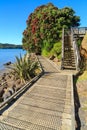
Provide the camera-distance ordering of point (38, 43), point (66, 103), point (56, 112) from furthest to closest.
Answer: point (38, 43), point (66, 103), point (56, 112)

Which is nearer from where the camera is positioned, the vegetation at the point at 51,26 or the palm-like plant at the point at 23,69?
the palm-like plant at the point at 23,69

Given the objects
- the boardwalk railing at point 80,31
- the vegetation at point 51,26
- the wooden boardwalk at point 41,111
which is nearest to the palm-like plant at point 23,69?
the wooden boardwalk at point 41,111

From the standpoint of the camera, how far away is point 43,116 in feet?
18.1

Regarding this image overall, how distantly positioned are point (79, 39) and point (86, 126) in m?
17.9

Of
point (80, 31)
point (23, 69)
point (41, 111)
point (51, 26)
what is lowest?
point (41, 111)

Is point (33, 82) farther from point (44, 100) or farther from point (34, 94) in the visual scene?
point (44, 100)

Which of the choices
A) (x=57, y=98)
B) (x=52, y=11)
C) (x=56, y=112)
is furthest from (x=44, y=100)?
(x=52, y=11)

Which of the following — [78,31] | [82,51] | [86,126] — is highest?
[78,31]

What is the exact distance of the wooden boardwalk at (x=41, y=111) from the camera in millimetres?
4965

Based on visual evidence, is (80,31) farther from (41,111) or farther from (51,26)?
(41,111)

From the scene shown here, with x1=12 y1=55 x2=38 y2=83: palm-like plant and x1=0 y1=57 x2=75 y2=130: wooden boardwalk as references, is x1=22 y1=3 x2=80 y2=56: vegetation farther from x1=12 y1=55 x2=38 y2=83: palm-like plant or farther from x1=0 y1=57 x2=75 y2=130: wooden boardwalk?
x1=0 y1=57 x2=75 y2=130: wooden boardwalk

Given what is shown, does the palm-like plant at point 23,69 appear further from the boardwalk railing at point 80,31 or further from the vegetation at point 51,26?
the boardwalk railing at point 80,31

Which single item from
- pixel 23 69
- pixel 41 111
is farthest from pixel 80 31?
pixel 41 111

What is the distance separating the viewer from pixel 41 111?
19.2 ft
